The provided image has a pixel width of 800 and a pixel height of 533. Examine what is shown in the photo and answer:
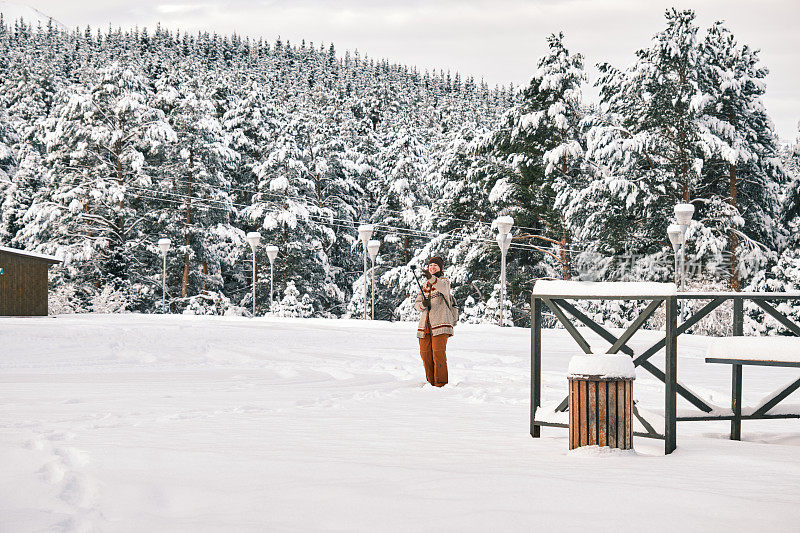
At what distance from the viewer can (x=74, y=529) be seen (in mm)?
3701

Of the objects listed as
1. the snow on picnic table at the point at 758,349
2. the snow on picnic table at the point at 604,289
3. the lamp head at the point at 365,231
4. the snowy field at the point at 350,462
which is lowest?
the snowy field at the point at 350,462

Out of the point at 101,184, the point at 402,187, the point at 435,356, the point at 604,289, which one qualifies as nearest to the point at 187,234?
the point at 101,184

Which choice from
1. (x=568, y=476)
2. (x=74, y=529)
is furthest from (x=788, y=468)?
(x=74, y=529)

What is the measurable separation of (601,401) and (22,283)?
1375 inches

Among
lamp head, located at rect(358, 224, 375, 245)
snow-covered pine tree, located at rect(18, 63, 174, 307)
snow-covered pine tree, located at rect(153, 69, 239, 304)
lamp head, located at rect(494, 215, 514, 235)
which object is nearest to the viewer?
lamp head, located at rect(494, 215, 514, 235)

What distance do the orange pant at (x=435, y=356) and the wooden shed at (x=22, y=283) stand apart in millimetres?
29608

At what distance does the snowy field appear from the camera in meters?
4.00

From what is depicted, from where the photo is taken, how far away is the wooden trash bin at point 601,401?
222 inches

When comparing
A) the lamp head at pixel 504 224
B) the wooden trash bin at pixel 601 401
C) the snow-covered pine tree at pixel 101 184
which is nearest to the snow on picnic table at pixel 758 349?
the wooden trash bin at pixel 601 401

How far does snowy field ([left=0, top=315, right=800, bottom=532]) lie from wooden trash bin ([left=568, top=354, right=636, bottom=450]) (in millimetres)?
188

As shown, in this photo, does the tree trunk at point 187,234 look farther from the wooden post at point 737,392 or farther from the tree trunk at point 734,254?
the wooden post at point 737,392

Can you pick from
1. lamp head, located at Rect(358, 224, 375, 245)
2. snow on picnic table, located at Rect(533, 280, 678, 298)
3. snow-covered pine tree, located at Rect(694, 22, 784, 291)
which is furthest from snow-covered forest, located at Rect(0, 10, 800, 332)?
snow on picnic table, located at Rect(533, 280, 678, 298)

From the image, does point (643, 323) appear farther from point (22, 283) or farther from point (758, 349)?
point (22, 283)

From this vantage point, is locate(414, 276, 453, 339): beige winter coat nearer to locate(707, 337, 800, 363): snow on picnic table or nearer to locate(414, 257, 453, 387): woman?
locate(414, 257, 453, 387): woman
